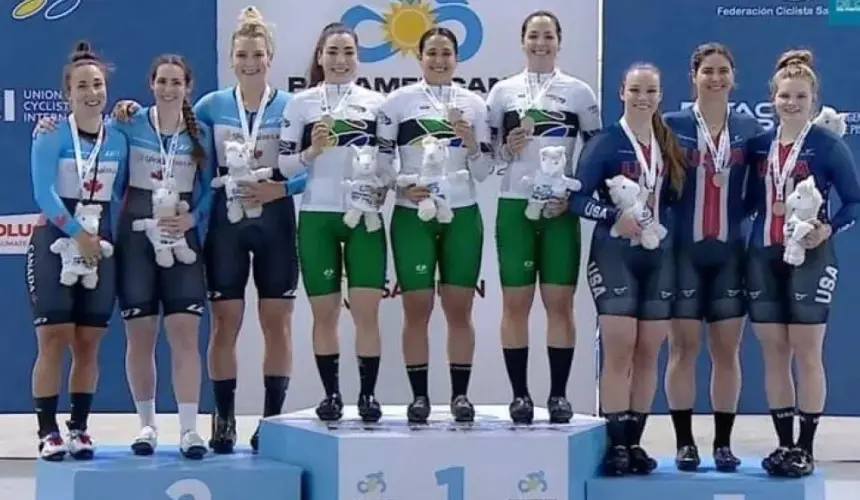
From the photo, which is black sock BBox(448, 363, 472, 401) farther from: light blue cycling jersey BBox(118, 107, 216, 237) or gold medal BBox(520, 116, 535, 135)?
light blue cycling jersey BBox(118, 107, 216, 237)

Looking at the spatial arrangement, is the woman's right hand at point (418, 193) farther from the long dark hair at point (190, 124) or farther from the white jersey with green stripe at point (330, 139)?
the long dark hair at point (190, 124)

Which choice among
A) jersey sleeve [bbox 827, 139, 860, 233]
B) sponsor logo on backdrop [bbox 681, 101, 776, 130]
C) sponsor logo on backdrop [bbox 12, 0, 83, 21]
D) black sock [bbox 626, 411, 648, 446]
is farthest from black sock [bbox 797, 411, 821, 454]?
sponsor logo on backdrop [bbox 12, 0, 83, 21]

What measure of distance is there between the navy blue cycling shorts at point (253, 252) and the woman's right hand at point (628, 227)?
1.12 metres

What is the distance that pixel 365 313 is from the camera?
14.4 ft

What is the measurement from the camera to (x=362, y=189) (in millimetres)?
4277

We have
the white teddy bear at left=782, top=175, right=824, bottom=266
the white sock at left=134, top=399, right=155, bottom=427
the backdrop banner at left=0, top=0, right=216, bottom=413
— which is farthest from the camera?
the backdrop banner at left=0, top=0, right=216, bottom=413

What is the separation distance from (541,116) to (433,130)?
363mm

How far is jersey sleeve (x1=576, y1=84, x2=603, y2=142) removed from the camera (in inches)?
171

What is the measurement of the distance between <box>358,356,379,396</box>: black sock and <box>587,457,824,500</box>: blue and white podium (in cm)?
82

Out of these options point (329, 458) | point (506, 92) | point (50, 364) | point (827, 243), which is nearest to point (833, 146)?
point (827, 243)

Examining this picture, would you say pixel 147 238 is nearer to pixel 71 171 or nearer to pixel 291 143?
pixel 71 171

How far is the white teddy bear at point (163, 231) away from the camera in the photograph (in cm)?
428

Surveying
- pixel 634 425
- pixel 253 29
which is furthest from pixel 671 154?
pixel 253 29

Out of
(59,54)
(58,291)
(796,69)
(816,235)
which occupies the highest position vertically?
(59,54)
